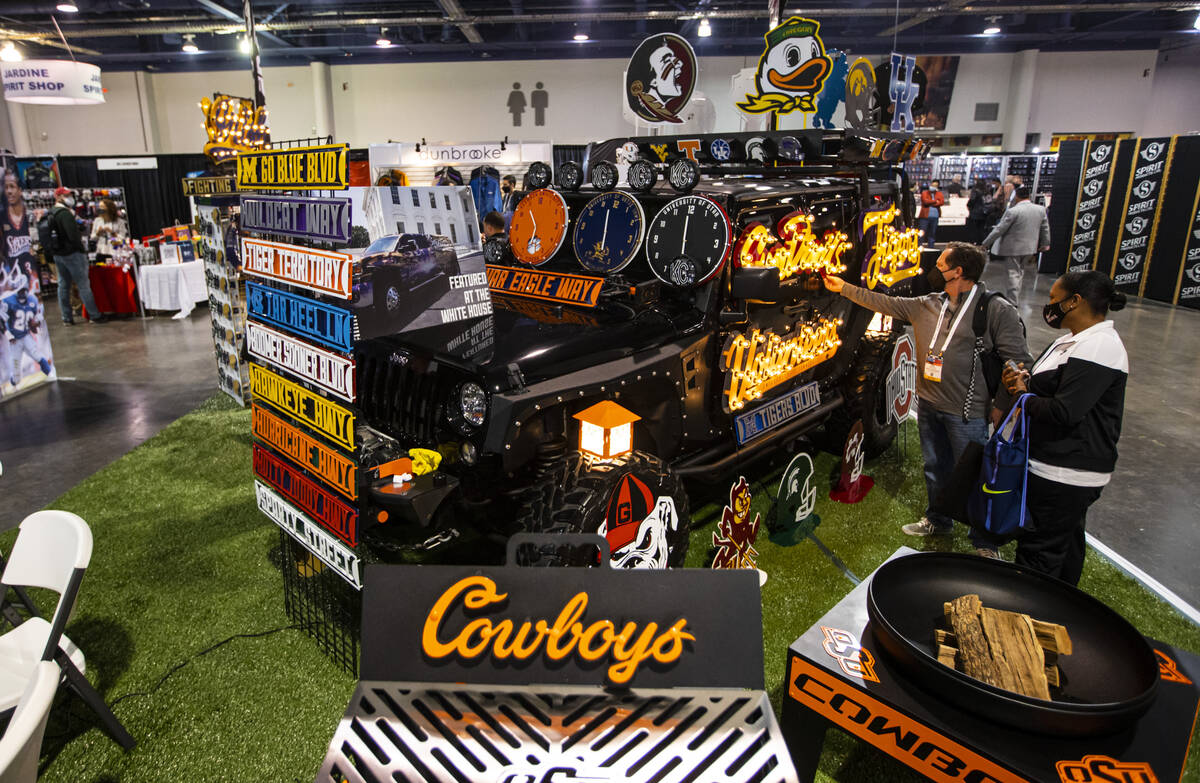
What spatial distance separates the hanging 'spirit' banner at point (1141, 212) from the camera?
39.2ft

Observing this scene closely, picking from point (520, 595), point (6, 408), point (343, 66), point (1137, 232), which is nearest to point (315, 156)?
point (520, 595)

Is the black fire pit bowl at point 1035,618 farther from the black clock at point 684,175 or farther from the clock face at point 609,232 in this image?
the clock face at point 609,232

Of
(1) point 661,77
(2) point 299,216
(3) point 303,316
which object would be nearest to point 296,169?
(2) point 299,216

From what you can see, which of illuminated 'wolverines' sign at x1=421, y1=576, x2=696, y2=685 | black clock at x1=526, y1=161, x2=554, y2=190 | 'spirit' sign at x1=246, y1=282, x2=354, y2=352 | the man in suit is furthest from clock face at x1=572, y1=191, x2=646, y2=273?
the man in suit

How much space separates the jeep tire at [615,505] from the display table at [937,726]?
0.98 metres

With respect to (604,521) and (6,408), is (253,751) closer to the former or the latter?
(604,521)

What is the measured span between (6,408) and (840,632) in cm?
785

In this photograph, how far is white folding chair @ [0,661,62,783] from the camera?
1557mm

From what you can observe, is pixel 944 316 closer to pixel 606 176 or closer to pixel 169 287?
pixel 606 176

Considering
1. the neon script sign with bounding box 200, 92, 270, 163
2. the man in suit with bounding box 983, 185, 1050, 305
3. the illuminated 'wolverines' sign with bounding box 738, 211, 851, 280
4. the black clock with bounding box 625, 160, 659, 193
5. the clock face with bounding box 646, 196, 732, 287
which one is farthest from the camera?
the man in suit with bounding box 983, 185, 1050, 305

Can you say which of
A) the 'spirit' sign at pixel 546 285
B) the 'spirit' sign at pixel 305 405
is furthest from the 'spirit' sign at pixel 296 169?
the 'spirit' sign at pixel 546 285

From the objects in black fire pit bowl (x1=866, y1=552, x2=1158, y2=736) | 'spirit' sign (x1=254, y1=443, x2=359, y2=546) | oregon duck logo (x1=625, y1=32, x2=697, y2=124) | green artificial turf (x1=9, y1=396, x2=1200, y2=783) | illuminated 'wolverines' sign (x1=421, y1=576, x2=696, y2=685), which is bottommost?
green artificial turf (x1=9, y1=396, x2=1200, y2=783)

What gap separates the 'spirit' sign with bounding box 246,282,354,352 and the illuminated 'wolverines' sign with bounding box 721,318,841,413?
1862 mm

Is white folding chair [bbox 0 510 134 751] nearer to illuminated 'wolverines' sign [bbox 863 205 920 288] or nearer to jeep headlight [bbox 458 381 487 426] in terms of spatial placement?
jeep headlight [bbox 458 381 487 426]
